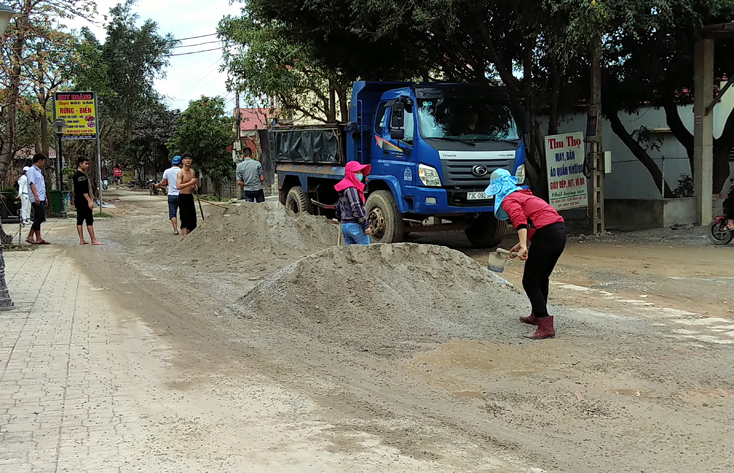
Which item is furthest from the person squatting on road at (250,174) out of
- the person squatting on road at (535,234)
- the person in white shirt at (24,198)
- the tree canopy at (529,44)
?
the person squatting on road at (535,234)

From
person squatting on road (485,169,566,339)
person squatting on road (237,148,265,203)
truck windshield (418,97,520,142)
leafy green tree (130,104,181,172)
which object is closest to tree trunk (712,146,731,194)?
truck windshield (418,97,520,142)

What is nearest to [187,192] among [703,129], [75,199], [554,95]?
[75,199]

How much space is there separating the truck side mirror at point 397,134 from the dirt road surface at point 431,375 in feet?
11.7

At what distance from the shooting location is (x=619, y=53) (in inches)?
687

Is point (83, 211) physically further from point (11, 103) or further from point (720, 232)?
point (720, 232)

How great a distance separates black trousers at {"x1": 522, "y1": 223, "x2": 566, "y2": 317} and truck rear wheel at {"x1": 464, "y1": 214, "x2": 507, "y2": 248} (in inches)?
272

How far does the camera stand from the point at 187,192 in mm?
14992

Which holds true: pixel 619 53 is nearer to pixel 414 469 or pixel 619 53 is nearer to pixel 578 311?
pixel 578 311

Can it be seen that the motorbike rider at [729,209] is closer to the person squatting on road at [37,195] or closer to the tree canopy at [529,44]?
the tree canopy at [529,44]

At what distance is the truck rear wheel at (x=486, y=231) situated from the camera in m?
14.2

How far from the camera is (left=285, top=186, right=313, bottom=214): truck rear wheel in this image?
17000 millimetres

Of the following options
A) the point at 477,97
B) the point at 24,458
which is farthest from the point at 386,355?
the point at 477,97

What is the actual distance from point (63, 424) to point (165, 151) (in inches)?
2104

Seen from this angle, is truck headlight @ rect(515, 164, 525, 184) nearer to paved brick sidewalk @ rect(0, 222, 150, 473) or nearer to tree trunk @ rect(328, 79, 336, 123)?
paved brick sidewalk @ rect(0, 222, 150, 473)
